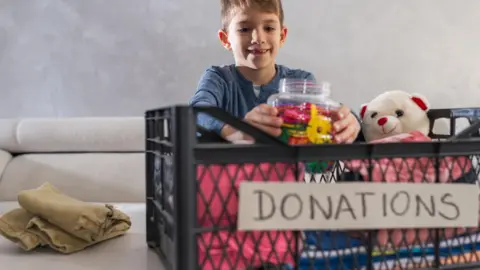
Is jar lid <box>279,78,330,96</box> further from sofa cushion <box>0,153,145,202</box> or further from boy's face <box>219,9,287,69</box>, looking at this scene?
sofa cushion <box>0,153,145,202</box>

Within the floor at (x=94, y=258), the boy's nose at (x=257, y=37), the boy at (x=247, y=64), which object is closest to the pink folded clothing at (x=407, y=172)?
the floor at (x=94, y=258)

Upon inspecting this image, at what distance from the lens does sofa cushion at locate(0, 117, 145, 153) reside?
1.63 m

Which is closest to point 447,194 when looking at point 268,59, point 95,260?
point 95,260

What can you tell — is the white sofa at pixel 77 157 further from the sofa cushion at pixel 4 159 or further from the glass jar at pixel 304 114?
the glass jar at pixel 304 114

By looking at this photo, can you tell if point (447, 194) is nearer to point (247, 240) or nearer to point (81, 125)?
point (247, 240)

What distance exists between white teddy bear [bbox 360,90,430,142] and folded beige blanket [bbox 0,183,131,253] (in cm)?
46

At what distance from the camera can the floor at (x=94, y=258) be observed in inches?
23.2

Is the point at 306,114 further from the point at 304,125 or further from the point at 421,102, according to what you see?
the point at 421,102

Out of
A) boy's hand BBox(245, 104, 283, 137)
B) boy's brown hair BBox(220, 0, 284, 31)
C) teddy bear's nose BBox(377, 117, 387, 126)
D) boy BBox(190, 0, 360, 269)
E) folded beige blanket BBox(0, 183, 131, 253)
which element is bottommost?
folded beige blanket BBox(0, 183, 131, 253)

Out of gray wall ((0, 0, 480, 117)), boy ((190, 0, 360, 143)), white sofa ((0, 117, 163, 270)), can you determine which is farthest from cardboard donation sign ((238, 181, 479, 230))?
gray wall ((0, 0, 480, 117))

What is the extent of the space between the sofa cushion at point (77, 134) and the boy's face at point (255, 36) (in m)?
0.76

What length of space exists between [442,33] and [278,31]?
1.08 m

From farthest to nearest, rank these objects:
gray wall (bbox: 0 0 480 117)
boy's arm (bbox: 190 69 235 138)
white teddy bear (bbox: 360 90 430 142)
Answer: gray wall (bbox: 0 0 480 117), white teddy bear (bbox: 360 90 430 142), boy's arm (bbox: 190 69 235 138)

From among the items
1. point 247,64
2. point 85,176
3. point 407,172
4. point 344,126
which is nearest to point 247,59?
point 247,64
